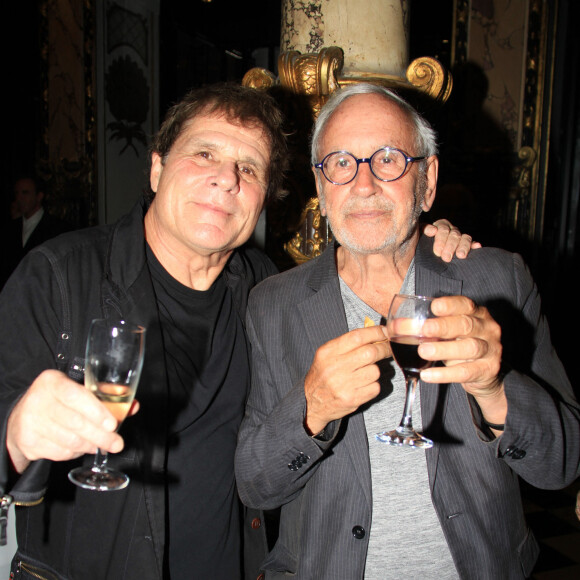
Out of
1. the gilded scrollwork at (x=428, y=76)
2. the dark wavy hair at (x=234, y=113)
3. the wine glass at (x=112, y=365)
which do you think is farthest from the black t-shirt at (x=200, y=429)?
the gilded scrollwork at (x=428, y=76)

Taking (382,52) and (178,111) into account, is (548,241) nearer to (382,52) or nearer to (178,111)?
(382,52)

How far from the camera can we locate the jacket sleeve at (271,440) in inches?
→ 57.6

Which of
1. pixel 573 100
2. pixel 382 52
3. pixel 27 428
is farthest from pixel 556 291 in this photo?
pixel 27 428

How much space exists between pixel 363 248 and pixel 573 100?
4.19 m

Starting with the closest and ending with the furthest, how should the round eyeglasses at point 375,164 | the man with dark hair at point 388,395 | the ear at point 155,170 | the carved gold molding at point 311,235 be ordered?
the man with dark hair at point 388,395 → the round eyeglasses at point 375,164 → the ear at point 155,170 → the carved gold molding at point 311,235

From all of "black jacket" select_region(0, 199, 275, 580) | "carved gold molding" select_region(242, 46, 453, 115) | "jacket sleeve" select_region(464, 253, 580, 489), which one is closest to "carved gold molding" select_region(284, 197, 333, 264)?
"carved gold molding" select_region(242, 46, 453, 115)

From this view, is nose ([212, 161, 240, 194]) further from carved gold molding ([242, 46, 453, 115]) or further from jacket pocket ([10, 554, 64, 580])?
jacket pocket ([10, 554, 64, 580])

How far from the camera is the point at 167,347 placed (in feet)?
5.67

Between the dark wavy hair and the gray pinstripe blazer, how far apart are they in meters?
0.52

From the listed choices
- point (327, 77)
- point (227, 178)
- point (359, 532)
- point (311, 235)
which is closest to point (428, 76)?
point (327, 77)

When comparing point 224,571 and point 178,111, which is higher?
point 178,111

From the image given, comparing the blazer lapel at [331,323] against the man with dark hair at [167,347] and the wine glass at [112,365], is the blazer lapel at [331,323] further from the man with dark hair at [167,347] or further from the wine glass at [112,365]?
the wine glass at [112,365]

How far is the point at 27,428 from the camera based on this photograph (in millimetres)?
1076

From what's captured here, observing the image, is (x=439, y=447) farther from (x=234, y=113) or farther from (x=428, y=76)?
(x=428, y=76)
